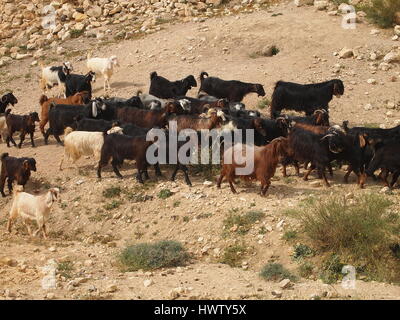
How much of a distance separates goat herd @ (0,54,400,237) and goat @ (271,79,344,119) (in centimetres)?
2

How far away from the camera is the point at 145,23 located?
25.5 m

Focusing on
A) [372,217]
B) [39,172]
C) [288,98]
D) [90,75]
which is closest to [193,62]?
[90,75]

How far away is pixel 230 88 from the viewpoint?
18.3 m

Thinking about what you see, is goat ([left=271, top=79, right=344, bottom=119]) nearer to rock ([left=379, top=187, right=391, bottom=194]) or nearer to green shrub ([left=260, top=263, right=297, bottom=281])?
rock ([left=379, top=187, right=391, bottom=194])

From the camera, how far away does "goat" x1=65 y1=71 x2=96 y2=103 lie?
19.2 meters

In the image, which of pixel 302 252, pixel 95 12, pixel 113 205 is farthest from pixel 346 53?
pixel 302 252

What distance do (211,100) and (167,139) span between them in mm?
3230

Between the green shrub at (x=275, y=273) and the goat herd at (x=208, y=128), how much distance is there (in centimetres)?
258

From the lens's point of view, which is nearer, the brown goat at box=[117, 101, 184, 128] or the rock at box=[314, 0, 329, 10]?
the brown goat at box=[117, 101, 184, 128]

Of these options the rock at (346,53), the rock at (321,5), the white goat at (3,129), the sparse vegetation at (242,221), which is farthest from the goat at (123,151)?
the rock at (321,5)

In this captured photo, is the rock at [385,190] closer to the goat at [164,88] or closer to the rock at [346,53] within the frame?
the goat at [164,88]

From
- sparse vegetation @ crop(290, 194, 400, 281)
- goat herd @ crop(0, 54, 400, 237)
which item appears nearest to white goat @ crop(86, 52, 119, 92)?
goat herd @ crop(0, 54, 400, 237)

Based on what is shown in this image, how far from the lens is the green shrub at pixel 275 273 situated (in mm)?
10484

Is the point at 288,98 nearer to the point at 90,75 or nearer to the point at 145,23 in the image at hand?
the point at 90,75
